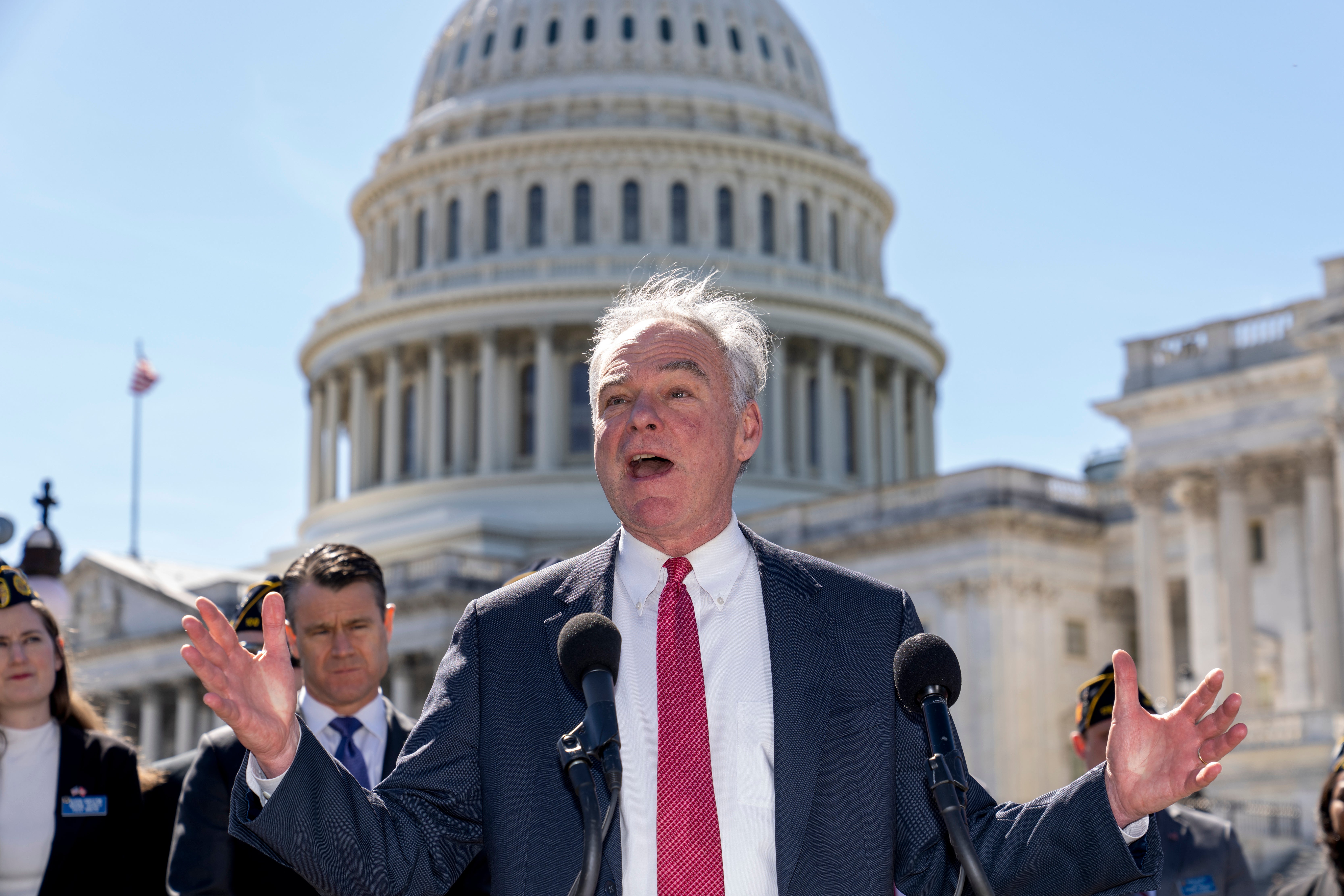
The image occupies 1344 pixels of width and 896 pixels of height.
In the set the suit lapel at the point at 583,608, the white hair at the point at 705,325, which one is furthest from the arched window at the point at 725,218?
the suit lapel at the point at 583,608

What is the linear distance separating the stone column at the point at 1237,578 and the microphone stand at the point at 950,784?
1441 inches

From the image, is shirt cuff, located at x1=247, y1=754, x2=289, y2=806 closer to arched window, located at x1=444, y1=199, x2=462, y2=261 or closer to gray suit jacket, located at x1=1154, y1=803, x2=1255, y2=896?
gray suit jacket, located at x1=1154, y1=803, x2=1255, y2=896

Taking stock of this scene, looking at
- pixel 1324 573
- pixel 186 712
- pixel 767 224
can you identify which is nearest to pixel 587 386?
pixel 1324 573

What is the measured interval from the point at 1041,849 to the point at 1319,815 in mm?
4169

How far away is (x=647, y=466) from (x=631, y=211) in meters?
70.0

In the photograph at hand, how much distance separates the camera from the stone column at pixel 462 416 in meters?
71.6

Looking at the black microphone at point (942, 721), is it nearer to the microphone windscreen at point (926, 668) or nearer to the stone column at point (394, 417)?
the microphone windscreen at point (926, 668)

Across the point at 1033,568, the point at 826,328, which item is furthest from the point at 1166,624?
the point at 826,328

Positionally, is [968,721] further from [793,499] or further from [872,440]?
[872,440]

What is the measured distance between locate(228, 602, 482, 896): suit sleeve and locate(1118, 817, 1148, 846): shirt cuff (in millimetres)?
155

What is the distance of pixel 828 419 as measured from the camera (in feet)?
233

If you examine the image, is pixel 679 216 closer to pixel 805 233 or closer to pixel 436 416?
pixel 805 233

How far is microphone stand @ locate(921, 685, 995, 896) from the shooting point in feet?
12.7

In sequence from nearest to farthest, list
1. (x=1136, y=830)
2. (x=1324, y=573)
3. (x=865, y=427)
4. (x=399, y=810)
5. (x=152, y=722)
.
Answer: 1. (x=1136, y=830)
2. (x=399, y=810)
3. (x=1324, y=573)
4. (x=152, y=722)
5. (x=865, y=427)
